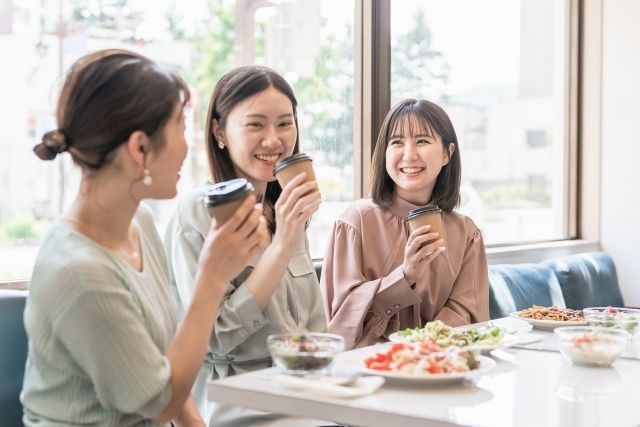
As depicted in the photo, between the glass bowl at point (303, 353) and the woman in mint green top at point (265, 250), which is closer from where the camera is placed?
the glass bowl at point (303, 353)

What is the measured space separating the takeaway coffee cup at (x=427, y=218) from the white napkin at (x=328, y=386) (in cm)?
75

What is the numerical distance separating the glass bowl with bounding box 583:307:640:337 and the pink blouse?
0.40 meters

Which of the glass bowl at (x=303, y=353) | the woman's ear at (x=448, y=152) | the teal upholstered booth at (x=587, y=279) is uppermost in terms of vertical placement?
the woman's ear at (x=448, y=152)

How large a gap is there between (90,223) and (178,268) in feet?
1.71

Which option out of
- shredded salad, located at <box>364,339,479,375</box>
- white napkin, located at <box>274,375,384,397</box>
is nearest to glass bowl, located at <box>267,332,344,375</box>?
white napkin, located at <box>274,375,384,397</box>

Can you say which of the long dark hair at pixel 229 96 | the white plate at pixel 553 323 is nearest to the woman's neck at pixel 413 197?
the white plate at pixel 553 323

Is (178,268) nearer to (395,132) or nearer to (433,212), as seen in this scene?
(433,212)

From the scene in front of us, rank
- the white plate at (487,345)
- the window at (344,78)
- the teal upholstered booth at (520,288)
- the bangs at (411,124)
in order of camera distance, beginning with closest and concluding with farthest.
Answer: the white plate at (487,345) < the window at (344,78) < the bangs at (411,124) < the teal upholstered booth at (520,288)

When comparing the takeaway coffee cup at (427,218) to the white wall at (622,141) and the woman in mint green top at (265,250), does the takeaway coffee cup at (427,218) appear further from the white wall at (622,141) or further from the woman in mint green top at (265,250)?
the white wall at (622,141)

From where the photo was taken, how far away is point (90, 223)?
5.14 feet

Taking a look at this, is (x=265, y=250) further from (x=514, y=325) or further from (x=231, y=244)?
(x=514, y=325)

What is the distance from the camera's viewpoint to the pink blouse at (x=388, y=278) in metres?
2.61

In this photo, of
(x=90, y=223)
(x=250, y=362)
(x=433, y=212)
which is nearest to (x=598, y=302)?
(x=433, y=212)

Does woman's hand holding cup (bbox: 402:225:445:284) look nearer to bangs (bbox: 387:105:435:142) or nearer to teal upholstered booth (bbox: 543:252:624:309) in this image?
bangs (bbox: 387:105:435:142)
